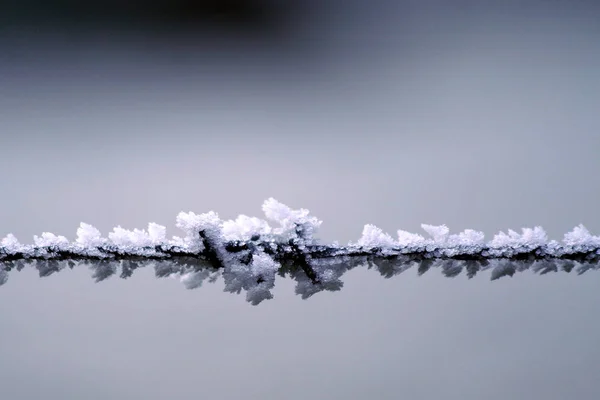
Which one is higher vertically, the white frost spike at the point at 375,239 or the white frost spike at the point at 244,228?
the white frost spike at the point at 244,228

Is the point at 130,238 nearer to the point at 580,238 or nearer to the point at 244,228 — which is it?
the point at 244,228

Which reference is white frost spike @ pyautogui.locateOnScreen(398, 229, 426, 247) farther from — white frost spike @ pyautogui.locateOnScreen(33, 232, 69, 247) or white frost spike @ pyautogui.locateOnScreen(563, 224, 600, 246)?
white frost spike @ pyautogui.locateOnScreen(33, 232, 69, 247)

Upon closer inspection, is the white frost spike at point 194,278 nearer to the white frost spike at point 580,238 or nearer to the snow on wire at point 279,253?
the snow on wire at point 279,253

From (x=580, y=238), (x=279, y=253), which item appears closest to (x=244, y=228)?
(x=279, y=253)

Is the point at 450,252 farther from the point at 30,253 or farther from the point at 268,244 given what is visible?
the point at 30,253

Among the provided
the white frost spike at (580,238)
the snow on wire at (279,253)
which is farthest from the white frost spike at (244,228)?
the white frost spike at (580,238)
